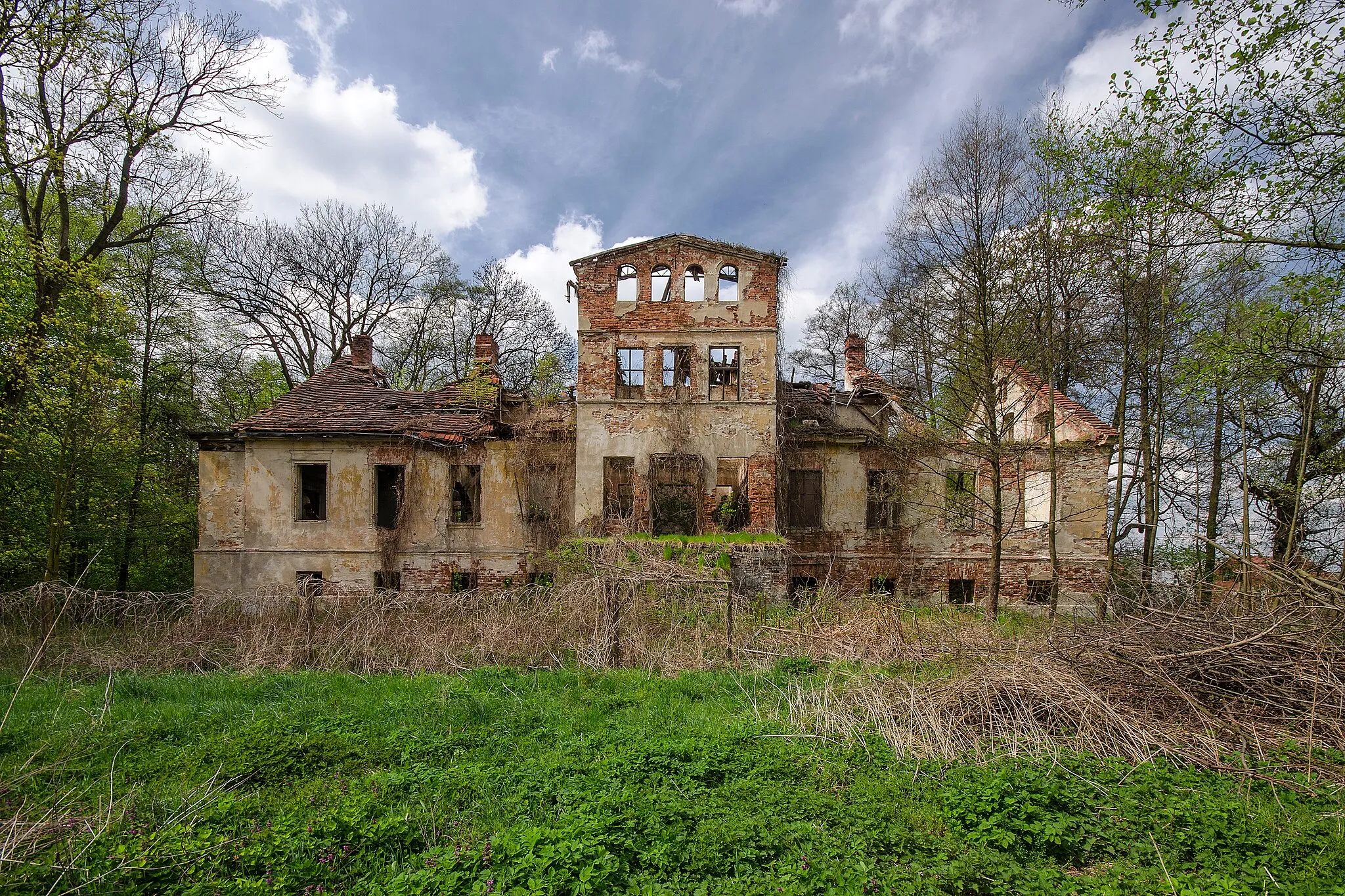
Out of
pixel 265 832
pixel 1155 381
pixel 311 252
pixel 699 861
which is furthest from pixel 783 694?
pixel 311 252

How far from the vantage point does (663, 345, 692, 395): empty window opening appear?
16.2 metres

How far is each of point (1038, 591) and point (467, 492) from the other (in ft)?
56.7

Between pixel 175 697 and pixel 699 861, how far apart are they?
7418mm

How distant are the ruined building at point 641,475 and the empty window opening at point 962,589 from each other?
45mm

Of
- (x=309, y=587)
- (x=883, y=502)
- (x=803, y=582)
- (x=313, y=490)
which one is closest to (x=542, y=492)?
(x=313, y=490)

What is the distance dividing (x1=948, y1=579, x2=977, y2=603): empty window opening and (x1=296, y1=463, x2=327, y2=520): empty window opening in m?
18.8

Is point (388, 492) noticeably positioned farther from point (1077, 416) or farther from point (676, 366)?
point (1077, 416)

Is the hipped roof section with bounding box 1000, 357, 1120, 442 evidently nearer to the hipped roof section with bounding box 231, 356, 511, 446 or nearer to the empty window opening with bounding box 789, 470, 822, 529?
the empty window opening with bounding box 789, 470, 822, 529

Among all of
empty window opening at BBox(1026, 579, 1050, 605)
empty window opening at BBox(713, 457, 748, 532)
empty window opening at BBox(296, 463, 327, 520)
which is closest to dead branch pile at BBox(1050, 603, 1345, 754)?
empty window opening at BBox(713, 457, 748, 532)

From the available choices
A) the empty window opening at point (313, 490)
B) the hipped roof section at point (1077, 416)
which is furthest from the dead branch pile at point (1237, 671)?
the empty window opening at point (313, 490)

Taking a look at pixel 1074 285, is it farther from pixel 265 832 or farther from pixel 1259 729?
pixel 265 832

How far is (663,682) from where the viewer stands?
767 cm

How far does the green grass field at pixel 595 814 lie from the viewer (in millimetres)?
3521

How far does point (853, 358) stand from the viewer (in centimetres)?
2056
